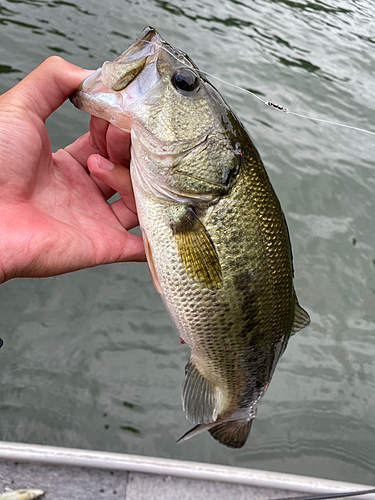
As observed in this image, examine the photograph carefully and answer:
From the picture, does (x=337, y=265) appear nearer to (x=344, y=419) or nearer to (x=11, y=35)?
(x=344, y=419)

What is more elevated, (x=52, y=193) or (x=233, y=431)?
(x=52, y=193)

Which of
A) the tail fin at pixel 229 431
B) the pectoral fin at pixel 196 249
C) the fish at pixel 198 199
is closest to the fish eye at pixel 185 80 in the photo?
the fish at pixel 198 199

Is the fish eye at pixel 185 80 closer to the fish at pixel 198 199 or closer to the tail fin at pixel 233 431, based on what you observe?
the fish at pixel 198 199

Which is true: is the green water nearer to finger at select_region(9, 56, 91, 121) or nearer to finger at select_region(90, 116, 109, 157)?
finger at select_region(90, 116, 109, 157)

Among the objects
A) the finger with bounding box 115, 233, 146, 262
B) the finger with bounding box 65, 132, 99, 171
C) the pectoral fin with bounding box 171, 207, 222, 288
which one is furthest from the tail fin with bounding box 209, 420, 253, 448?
the finger with bounding box 65, 132, 99, 171

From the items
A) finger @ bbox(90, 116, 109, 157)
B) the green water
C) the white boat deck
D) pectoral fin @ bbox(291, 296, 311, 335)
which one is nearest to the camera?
the white boat deck

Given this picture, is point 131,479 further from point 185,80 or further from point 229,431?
point 185,80

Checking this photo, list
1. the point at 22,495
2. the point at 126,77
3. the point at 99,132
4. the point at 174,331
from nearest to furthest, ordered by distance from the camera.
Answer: the point at 126,77
the point at 22,495
the point at 99,132
the point at 174,331


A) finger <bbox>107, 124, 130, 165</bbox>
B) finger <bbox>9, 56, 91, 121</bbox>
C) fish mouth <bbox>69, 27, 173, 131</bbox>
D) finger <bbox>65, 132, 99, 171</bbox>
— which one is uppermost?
fish mouth <bbox>69, 27, 173, 131</bbox>

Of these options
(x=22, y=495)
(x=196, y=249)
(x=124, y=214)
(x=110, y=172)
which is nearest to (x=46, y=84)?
(x=110, y=172)
